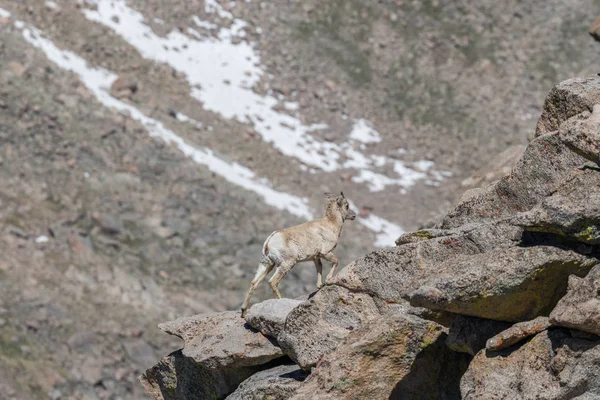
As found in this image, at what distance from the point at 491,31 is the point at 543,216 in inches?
2428

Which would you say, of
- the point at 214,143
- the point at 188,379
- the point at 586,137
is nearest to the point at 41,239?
the point at 214,143

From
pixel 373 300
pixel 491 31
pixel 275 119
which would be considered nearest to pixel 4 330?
pixel 373 300

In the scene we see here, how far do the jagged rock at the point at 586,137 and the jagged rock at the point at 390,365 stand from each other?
2.78m

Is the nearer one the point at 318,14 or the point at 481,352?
the point at 481,352

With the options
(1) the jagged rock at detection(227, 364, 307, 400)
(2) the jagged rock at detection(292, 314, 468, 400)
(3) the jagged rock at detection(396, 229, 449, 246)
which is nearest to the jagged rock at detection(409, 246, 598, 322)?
(2) the jagged rock at detection(292, 314, 468, 400)

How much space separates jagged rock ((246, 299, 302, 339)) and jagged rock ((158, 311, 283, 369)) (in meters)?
0.18

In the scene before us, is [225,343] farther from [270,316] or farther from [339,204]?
[339,204]

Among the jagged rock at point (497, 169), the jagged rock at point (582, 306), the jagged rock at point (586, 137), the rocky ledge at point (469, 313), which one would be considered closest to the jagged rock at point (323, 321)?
the rocky ledge at point (469, 313)

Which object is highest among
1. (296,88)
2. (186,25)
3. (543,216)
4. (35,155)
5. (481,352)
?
(186,25)

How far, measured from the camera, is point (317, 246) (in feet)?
48.3

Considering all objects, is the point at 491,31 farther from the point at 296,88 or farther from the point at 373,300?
the point at 373,300

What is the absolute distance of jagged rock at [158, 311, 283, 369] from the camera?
12.5m

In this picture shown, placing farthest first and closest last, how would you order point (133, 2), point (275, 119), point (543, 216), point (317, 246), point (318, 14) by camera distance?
point (318, 14), point (133, 2), point (275, 119), point (317, 246), point (543, 216)

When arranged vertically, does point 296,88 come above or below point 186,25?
below
